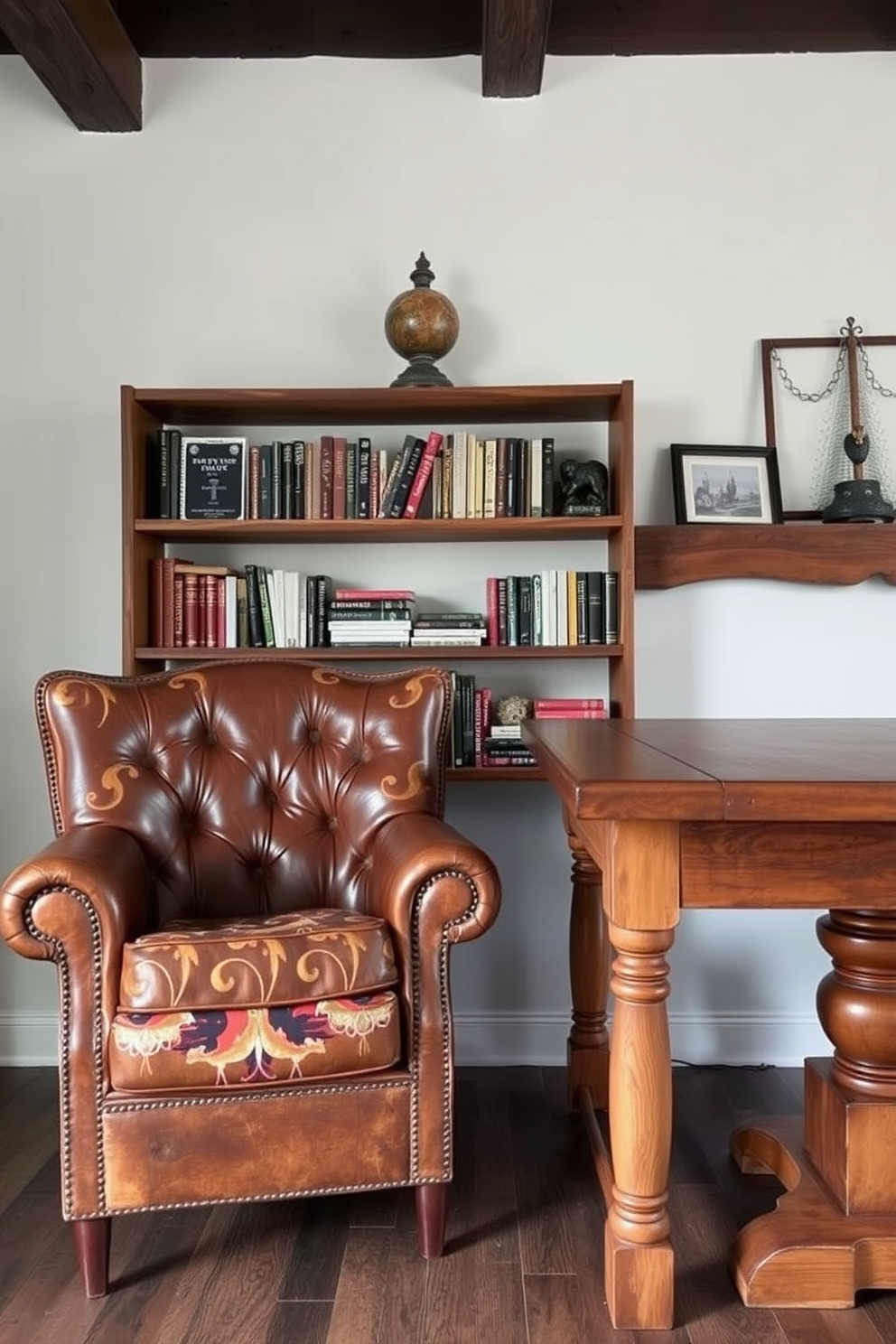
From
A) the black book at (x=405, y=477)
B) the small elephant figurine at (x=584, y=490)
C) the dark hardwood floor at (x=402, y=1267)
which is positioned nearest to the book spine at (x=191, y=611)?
the black book at (x=405, y=477)

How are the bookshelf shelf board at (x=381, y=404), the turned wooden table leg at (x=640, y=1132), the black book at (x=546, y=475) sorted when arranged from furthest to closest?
the black book at (x=546, y=475) → the bookshelf shelf board at (x=381, y=404) → the turned wooden table leg at (x=640, y=1132)

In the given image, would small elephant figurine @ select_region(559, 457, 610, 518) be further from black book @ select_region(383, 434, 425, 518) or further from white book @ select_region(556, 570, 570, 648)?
black book @ select_region(383, 434, 425, 518)

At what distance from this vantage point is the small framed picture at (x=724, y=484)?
2592 millimetres

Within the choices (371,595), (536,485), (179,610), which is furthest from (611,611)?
(179,610)

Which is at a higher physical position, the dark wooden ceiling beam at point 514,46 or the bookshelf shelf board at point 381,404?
the dark wooden ceiling beam at point 514,46

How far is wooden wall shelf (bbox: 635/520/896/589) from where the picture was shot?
8.38 feet

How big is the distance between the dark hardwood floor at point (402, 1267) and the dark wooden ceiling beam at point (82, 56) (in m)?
2.27

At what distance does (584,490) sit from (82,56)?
149 cm

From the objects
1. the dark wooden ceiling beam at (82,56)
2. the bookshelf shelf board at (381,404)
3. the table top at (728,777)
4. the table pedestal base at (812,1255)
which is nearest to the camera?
the table top at (728,777)

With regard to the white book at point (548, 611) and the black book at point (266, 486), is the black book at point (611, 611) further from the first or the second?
the black book at point (266, 486)

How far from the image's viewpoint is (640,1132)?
144cm

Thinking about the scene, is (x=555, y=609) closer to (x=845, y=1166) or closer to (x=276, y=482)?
(x=276, y=482)

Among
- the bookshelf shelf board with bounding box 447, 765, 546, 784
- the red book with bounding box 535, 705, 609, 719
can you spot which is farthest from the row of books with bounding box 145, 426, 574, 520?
the bookshelf shelf board with bounding box 447, 765, 546, 784

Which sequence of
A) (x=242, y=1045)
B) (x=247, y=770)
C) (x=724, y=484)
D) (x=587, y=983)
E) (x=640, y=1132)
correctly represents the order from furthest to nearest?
(x=724, y=484), (x=587, y=983), (x=247, y=770), (x=242, y=1045), (x=640, y=1132)
